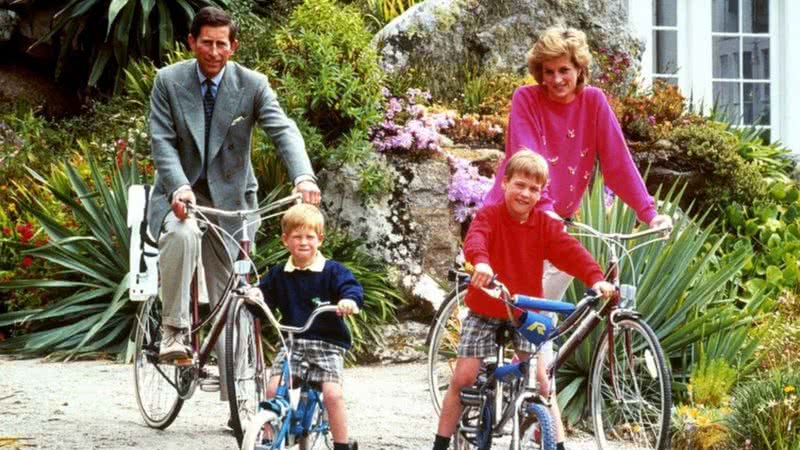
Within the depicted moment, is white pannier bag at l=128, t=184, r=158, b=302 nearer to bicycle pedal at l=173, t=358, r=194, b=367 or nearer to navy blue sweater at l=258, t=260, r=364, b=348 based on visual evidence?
bicycle pedal at l=173, t=358, r=194, b=367

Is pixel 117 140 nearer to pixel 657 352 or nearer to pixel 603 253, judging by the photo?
pixel 603 253

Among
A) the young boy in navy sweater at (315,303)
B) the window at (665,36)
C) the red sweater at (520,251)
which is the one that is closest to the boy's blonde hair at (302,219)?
the young boy in navy sweater at (315,303)

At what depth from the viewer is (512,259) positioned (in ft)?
17.1

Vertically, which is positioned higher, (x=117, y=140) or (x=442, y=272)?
(x=117, y=140)

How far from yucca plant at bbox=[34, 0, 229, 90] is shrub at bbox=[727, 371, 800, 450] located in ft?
24.2

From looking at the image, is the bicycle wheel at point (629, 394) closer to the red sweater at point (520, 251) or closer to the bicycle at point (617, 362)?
the bicycle at point (617, 362)

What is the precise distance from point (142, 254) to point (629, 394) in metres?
2.24

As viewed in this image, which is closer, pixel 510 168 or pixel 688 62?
pixel 510 168

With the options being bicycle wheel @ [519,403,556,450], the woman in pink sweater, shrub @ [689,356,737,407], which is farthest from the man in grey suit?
shrub @ [689,356,737,407]

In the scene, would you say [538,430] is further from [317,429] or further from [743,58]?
[743,58]

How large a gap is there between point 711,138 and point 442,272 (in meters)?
2.74

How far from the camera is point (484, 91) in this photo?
37.1ft

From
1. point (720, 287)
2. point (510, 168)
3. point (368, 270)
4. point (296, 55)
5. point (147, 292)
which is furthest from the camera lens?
Result: point (296, 55)

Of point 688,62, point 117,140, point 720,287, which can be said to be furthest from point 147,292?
point 688,62
